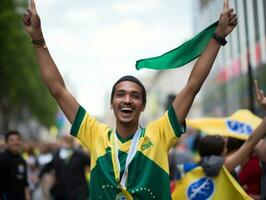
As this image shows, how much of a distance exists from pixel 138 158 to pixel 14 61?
114ft

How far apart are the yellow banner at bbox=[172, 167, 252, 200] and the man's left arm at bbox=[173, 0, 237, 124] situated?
1.71 m

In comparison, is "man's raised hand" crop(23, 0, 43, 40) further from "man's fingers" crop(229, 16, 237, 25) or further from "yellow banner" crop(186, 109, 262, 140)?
"yellow banner" crop(186, 109, 262, 140)

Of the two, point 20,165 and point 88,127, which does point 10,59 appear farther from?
point 88,127

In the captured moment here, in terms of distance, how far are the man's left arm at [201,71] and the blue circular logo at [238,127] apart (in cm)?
329

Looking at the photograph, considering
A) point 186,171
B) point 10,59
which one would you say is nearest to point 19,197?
point 186,171

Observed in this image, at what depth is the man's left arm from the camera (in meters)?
4.00

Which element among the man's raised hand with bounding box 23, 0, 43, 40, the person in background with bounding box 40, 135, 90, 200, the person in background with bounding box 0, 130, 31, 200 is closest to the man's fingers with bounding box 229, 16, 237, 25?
the man's raised hand with bounding box 23, 0, 43, 40

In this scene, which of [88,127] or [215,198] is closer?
[88,127]

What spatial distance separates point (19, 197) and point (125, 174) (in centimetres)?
594

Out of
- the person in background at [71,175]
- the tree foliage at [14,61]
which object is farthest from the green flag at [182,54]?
the tree foliage at [14,61]

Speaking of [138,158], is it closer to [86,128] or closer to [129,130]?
[129,130]

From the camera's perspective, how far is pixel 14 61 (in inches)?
1490

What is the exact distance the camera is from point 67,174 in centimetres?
1141

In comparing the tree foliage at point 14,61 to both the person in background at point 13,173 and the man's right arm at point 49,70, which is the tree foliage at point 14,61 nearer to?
the person in background at point 13,173
